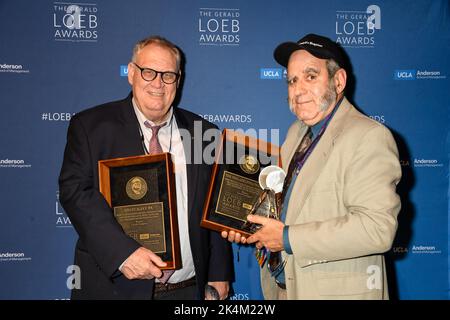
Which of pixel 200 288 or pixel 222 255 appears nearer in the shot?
pixel 200 288

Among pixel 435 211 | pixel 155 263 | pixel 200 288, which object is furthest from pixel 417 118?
pixel 155 263

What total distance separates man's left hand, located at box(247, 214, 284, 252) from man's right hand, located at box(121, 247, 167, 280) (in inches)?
21.3

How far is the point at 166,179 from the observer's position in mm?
2406

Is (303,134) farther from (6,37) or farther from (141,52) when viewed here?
(6,37)

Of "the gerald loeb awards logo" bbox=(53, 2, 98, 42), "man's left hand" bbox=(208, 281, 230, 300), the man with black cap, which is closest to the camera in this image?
the man with black cap

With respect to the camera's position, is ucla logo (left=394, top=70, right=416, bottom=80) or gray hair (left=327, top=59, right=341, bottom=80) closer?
gray hair (left=327, top=59, right=341, bottom=80)

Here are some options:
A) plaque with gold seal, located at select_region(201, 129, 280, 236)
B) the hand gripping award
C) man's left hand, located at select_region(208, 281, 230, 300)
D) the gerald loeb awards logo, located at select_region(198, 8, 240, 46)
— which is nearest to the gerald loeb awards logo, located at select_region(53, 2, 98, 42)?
the gerald loeb awards logo, located at select_region(198, 8, 240, 46)

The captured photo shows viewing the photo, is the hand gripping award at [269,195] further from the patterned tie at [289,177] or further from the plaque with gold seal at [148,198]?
the plaque with gold seal at [148,198]

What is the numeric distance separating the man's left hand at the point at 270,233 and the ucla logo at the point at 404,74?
7.36 feet

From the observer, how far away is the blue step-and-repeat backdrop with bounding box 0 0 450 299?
11.7 feet

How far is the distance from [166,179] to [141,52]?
2.74 ft

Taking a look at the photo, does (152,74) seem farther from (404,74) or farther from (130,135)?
(404,74)

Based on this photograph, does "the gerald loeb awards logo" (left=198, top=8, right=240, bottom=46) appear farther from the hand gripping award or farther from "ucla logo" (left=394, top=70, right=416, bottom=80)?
Result: the hand gripping award

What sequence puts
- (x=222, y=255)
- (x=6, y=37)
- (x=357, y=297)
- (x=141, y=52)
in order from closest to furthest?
(x=357, y=297), (x=141, y=52), (x=222, y=255), (x=6, y=37)
